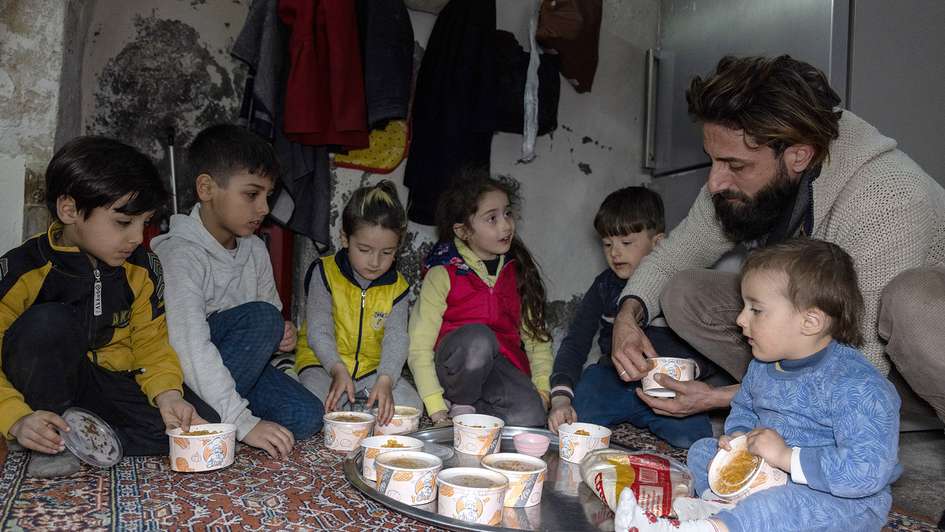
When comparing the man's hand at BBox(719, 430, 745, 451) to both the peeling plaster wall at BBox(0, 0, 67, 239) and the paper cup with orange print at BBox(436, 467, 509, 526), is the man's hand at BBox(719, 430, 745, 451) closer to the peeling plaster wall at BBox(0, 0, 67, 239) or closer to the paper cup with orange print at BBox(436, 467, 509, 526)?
the paper cup with orange print at BBox(436, 467, 509, 526)

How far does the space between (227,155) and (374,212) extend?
0.52 m

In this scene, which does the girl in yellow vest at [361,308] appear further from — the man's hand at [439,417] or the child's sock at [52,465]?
the child's sock at [52,465]

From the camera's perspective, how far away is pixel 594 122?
3.99m

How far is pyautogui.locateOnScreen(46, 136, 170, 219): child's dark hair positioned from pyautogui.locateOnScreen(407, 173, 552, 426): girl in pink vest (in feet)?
3.54

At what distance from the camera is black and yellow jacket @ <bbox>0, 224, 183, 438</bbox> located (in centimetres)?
183

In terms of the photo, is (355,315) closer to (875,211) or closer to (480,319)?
(480,319)

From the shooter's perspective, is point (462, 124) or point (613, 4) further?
point (613, 4)

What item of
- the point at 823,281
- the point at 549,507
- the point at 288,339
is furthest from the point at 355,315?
the point at 823,281

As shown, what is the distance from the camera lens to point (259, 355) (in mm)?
2301

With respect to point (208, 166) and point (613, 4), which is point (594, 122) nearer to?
point (613, 4)

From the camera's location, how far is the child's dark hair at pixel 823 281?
58.4 inches

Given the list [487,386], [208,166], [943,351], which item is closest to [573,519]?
[943,351]

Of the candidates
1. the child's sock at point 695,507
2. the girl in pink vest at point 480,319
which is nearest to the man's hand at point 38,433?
the girl in pink vest at point 480,319

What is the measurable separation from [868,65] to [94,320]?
273 centimetres
